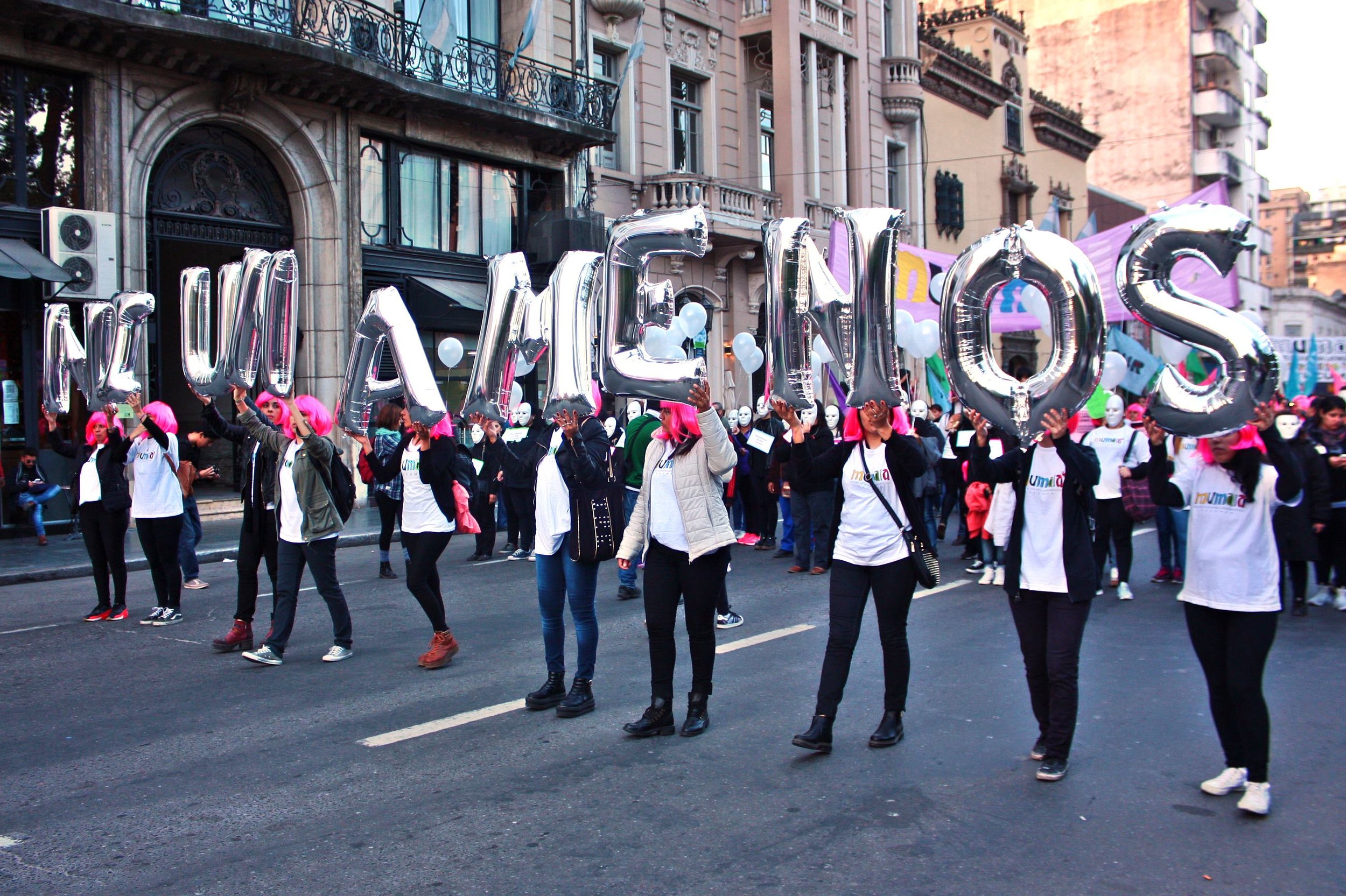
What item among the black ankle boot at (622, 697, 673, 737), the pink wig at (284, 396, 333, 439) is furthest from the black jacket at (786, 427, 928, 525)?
the pink wig at (284, 396, 333, 439)

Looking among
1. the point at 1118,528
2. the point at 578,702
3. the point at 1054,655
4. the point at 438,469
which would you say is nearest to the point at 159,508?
the point at 438,469

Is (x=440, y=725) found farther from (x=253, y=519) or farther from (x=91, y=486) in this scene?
(x=91, y=486)

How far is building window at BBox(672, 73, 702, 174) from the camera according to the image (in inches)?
964

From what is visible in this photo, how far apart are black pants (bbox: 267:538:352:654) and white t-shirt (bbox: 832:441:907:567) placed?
3638 millimetres

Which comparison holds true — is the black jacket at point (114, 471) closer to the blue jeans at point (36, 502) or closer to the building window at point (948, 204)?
the blue jeans at point (36, 502)

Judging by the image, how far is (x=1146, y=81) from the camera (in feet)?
162

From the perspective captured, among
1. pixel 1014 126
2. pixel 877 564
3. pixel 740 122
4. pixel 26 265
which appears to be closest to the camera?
pixel 877 564

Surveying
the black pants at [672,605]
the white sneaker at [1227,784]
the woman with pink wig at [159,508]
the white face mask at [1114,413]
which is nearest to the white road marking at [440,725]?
the black pants at [672,605]

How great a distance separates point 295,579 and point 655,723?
10.1 feet

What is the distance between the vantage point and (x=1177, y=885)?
12.4ft

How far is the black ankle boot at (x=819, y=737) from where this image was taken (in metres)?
5.20

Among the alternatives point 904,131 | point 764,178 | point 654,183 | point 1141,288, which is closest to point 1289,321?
point 904,131

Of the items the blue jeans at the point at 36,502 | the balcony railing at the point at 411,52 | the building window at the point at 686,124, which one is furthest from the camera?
the building window at the point at 686,124

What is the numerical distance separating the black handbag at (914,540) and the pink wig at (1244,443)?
1252mm
